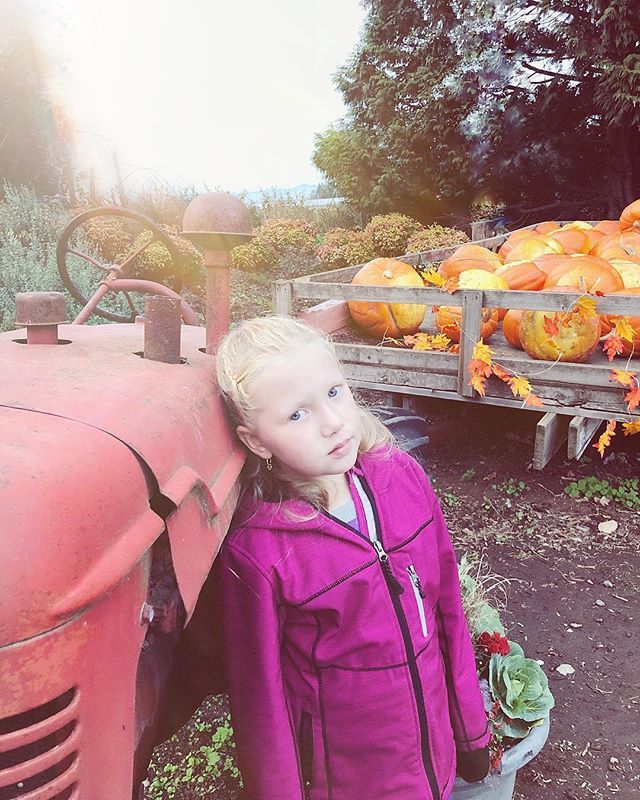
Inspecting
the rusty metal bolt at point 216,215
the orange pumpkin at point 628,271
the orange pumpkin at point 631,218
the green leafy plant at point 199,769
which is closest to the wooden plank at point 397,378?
the orange pumpkin at point 628,271

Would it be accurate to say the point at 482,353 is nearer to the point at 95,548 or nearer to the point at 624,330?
the point at 624,330

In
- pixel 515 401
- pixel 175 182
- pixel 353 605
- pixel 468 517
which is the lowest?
pixel 468 517

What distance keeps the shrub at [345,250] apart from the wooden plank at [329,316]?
4366 mm

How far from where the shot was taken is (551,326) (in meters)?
3.38

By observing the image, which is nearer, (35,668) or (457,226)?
(35,668)

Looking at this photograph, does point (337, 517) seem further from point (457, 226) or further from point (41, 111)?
point (41, 111)

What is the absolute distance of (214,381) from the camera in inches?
50.9

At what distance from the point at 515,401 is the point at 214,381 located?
259cm

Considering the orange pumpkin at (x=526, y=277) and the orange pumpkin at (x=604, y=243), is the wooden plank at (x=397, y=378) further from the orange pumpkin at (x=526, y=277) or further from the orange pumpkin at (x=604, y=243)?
the orange pumpkin at (x=604, y=243)

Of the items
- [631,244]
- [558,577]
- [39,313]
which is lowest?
[558,577]

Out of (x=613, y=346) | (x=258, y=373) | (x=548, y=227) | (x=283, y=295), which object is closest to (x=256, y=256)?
(x=548, y=227)

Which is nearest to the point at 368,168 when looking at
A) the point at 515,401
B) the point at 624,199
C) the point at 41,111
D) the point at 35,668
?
the point at 624,199

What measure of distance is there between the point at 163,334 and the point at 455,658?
106 cm

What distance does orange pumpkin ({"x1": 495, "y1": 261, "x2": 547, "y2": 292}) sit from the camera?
153 inches
